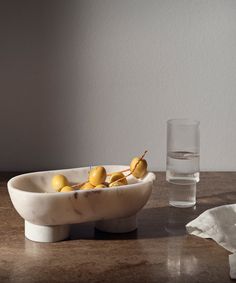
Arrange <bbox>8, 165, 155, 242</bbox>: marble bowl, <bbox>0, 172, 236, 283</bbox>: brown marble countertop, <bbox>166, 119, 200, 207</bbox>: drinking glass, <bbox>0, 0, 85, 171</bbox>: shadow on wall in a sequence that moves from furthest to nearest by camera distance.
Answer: <bbox>0, 0, 85, 171</bbox>: shadow on wall < <bbox>166, 119, 200, 207</bbox>: drinking glass < <bbox>8, 165, 155, 242</bbox>: marble bowl < <bbox>0, 172, 236, 283</bbox>: brown marble countertop

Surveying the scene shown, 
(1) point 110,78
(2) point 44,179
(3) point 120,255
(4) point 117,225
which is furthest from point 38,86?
(3) point 120,255

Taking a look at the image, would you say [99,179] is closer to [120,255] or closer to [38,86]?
[120,255]

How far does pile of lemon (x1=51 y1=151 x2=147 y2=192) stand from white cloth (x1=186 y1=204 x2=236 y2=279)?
0.15 m

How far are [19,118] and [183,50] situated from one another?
0.49 metres

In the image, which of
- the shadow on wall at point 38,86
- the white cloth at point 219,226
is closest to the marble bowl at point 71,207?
the white cloth at point 219,226

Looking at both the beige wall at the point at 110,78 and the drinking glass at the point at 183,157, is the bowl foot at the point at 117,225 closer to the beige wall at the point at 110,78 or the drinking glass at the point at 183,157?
the drinking glass at the point at 183,157

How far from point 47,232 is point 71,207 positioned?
7cm

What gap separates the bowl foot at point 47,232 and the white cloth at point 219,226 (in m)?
0.23

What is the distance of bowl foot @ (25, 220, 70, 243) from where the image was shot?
1.10 meters

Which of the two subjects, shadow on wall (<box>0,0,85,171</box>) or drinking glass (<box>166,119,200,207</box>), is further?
shadow on wall (<box>0,0,85,171</box>)

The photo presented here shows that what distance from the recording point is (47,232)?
3.62ft

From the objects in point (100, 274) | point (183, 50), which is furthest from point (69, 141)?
point (100, 274)

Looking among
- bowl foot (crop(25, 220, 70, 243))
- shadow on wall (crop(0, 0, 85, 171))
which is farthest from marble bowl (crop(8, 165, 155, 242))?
shadow on wall (crop(0, 0, 85, 171))

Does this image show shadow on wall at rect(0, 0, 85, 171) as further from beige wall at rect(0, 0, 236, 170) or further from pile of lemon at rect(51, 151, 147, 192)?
pile of lemon at rect(51, 151, 147, 192)
